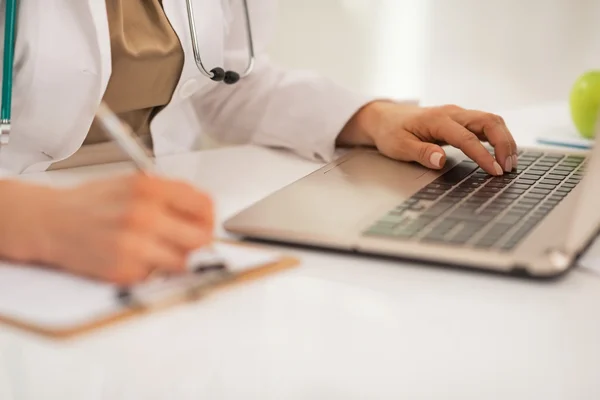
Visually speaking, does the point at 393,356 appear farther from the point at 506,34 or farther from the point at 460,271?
the point at 506,34

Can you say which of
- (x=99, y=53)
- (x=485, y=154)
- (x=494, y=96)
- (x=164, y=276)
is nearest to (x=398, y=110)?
(x=485, y=154)

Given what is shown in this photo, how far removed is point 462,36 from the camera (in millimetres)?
1814

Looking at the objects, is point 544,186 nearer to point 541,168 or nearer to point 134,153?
point 541,168

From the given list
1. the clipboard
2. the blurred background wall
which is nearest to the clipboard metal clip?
the clipboard

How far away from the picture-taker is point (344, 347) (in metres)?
0.45

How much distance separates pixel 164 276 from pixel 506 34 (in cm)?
154

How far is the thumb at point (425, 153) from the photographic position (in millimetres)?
836

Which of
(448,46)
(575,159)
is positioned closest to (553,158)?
(575,159)

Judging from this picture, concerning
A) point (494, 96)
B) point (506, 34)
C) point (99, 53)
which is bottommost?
point (494, 96)

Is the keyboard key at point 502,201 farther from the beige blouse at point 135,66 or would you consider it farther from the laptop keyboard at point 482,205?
the beige blouse at point 135,66

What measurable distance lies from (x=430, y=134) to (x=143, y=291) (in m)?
0.51

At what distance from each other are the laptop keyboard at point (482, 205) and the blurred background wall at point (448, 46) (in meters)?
0.82

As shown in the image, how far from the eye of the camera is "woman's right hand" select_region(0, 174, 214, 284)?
0.48 metres

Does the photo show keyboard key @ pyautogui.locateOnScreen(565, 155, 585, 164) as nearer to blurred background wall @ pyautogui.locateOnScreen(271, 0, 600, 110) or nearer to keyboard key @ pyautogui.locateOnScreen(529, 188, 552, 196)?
keyboard key @ pyautogui.locateOnScreen(529, 188, 552, 196)
